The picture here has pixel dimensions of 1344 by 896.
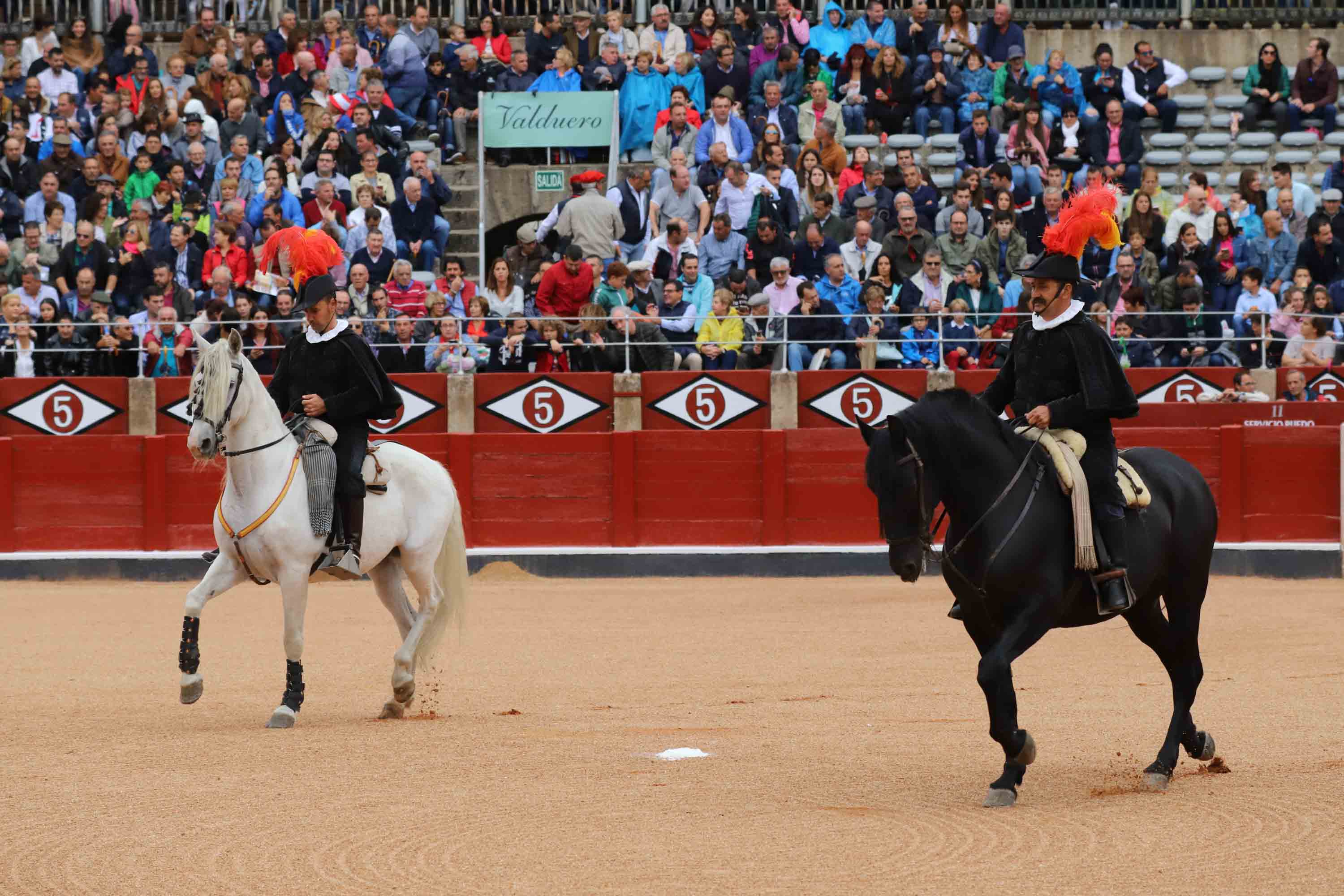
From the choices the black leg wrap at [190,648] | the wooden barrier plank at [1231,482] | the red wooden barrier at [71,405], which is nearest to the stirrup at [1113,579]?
the black leg wrap at [190,648]

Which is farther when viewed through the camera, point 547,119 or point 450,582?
point 547,119

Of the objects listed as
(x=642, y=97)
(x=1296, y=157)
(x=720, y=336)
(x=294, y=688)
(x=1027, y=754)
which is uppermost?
(x=642, y=97)

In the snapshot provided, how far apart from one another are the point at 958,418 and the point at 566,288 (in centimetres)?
1021

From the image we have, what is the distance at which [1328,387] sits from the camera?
17109mm

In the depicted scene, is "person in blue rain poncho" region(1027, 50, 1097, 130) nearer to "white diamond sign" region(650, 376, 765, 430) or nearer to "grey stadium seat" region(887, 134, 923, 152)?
"grey stadium seat" region(887, 134, 923, 152)

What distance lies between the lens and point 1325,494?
653 inches

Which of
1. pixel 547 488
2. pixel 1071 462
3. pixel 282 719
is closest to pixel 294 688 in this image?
pixel 282 719

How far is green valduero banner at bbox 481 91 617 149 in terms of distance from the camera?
20094 mm

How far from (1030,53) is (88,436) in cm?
1166

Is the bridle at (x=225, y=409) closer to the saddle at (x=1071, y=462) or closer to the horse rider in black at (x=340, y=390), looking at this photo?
the horse rider in black at (x=340, y=390)

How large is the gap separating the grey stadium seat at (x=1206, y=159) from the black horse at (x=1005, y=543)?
1387 cm

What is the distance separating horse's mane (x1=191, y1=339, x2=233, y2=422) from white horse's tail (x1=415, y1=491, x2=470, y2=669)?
152 centimetres

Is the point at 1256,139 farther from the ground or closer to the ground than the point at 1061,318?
farther from the ground

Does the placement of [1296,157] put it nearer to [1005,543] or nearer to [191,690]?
[1005,543]
